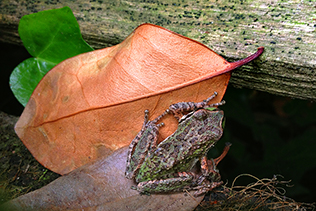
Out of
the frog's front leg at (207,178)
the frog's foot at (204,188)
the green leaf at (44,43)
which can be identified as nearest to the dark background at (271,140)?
the frog's front leg at (207,178)

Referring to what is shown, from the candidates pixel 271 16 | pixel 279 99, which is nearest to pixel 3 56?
pixel 271 16

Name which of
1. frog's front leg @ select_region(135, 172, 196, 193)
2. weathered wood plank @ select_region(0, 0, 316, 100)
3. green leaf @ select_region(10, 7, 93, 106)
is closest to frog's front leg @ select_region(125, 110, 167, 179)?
frog's front leg @ select_region(135, 172, 196, 193)

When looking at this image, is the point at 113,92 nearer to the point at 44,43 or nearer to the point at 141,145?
the point at 141,145

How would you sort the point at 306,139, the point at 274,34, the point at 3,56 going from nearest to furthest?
the point at 274,34, the point at 306,139, the point at 3,56

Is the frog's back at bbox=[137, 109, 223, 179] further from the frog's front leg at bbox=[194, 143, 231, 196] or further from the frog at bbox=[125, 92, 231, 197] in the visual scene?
the frog's front leg at bbox=[194, 143, 231, 196]

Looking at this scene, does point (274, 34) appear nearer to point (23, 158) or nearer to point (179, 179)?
point (179, 179)

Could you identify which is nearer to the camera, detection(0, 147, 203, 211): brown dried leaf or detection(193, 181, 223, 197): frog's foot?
detection(0, 147, 203, 211): brown dried leaf

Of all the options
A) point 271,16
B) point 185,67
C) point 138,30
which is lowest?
point 185,67
